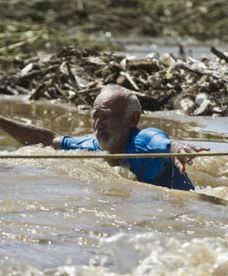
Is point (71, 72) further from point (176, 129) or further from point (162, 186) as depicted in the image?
point (162, 186)

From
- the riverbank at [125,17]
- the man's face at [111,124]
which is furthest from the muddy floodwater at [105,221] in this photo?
the riverbank at [125,17]

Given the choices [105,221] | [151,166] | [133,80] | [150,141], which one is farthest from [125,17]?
[105,221]

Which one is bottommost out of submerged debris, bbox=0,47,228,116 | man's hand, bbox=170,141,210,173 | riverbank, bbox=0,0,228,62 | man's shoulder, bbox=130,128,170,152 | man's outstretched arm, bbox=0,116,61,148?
riverbank, bbox=0,0,228,62

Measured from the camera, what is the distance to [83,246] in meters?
4.17

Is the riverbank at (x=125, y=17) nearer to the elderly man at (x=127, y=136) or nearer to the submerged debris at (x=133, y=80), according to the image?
the submerged debris at (x=133, y=80)

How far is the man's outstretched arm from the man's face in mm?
574

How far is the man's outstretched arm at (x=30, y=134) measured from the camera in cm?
615

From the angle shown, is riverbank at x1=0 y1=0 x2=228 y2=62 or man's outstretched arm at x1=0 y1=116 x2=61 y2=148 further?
riverbank at x1=0 y1=0 x2=228 y2=62

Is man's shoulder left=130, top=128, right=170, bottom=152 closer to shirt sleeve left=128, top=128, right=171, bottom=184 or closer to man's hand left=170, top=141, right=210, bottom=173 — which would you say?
shirt sleeve left=128, top=128, right=171, bottom=184

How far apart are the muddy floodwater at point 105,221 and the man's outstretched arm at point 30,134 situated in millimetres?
56

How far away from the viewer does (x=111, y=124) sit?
562 centimetres

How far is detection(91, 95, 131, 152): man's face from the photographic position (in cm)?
562

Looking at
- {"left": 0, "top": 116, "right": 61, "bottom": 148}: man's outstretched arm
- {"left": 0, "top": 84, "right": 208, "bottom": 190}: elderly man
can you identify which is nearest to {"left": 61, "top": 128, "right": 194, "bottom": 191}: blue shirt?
{"left": 0, "top": 84, "right": 208, "bottom": 190}: elderly man

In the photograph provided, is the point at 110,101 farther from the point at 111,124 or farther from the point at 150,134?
the point at 150,134
